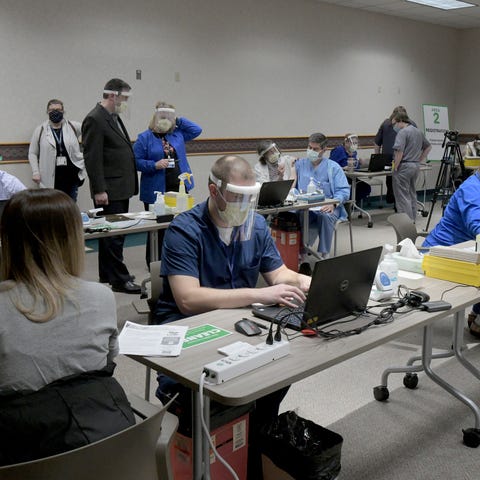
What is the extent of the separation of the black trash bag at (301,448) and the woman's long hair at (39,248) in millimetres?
1006

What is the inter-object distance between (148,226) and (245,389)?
2.58 metres

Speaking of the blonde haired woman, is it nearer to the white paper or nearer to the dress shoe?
the white paper

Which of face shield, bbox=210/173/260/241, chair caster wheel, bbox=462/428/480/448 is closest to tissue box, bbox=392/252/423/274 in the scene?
chair caster wheel, bbox=462/428/480/448

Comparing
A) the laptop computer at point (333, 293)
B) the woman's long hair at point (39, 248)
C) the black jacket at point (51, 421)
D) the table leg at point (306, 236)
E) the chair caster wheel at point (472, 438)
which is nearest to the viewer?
the black jacket at point (51, 421)

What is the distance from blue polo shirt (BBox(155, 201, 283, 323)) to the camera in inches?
84.9

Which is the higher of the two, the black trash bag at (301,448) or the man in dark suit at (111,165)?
the man in dark suit at (111,165)

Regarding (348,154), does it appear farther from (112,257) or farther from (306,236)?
(112,257)

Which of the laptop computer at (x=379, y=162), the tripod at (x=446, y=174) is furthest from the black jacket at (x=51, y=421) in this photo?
the laptop computer at (x=379, y=162)

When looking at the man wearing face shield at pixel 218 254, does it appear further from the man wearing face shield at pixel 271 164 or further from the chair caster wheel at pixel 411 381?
the man wearing face shield at pixel 271 164

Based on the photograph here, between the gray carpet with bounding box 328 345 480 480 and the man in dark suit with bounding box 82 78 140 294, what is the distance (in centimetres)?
243

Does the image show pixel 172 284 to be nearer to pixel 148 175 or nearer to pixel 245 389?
pixel 245 389

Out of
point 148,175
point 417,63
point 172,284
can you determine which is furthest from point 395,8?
point 172,284

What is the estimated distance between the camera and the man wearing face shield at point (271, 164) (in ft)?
17.6

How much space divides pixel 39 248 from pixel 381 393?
2068 millimetres
